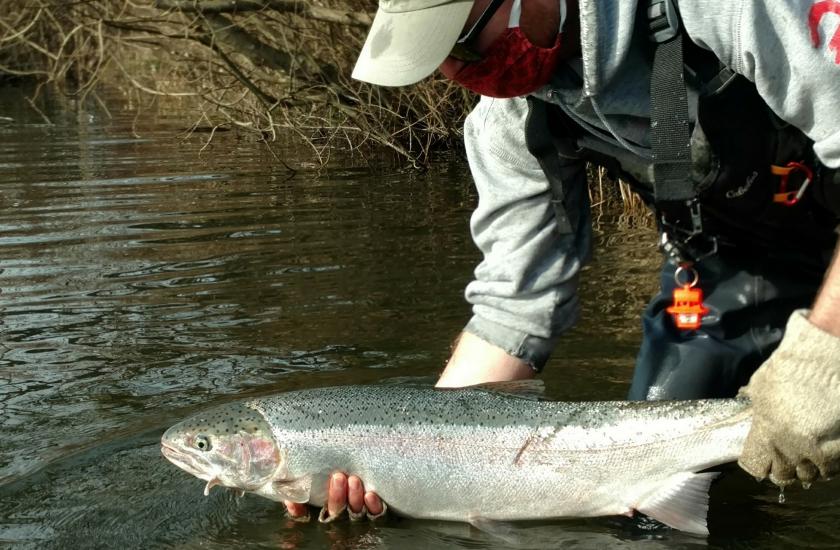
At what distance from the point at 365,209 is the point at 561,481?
7515 millimetres

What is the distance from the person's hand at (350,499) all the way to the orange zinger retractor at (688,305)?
131cm

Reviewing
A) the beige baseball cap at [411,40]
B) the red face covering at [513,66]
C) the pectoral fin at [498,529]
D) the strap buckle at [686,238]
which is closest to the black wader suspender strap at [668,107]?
the strap buckle at [686,238]

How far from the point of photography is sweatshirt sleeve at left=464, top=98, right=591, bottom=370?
4176 millimetres

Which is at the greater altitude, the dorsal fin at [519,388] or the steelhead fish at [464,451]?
the dorsal fin at [519,388]

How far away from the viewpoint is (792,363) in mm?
3127

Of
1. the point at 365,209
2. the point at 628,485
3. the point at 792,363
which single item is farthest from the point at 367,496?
the point at 365,209

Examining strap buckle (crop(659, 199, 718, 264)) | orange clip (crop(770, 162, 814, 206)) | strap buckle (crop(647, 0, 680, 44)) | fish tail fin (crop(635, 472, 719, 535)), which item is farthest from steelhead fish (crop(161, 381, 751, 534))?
strap buckle (crop(647, 0, 680, 44))

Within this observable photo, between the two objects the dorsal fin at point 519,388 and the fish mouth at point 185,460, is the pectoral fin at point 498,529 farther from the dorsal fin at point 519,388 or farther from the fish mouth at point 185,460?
the fish mouth at point 185,460

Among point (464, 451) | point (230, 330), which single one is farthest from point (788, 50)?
point (230, 330)

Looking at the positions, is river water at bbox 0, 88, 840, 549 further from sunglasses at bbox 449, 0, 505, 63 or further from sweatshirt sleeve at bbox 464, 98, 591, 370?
sunglasses at bbox 449, 0, 505, 63

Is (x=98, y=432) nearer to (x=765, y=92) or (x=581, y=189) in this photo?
(x=581, y=189)

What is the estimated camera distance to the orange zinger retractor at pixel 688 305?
4219 millimetres

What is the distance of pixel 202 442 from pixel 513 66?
62.6 inches

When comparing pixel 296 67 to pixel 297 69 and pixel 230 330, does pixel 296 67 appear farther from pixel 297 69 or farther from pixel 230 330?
pixel 230 330
